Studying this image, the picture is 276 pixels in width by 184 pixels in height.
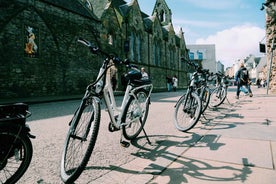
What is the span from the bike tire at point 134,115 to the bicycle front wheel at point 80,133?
81 centimetres

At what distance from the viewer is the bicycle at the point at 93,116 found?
2.38m

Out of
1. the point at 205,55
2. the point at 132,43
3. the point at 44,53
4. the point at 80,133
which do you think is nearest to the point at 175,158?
the point at 80,133

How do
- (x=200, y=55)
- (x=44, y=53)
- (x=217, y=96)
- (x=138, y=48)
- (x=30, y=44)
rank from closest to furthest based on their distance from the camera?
1. (x=217, y=96)
2. (x=30, y=44)
3. (x=44, y=53)
4. (x=138, y=48)
5. (x=200, y=55)

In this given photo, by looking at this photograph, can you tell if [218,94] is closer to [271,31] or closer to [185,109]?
[185,109]

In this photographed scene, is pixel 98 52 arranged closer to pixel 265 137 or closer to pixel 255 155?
pixel 255 155

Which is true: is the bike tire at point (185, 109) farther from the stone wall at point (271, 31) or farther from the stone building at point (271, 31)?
the stone wall at point (271, 31)

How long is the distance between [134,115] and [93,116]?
49.2 inches

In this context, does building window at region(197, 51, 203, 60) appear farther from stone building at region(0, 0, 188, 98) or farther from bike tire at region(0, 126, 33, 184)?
bike tire at region(0, 126, 33, 184)

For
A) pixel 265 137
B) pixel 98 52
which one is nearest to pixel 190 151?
pixel 265 137

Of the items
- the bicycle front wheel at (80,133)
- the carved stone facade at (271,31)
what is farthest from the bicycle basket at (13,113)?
the carved stone facade at (271,31)

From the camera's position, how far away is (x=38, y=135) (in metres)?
4.45

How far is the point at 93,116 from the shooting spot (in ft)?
8.43

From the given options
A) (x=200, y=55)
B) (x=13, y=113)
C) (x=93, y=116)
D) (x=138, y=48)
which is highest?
(x=200, y=55)

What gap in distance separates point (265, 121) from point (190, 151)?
3068 mm
